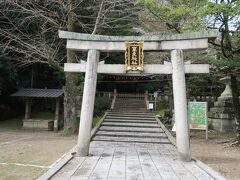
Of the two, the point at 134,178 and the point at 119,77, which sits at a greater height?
the point at 119,77

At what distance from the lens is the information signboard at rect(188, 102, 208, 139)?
52.0 ft

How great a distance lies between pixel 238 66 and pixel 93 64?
19.9ft

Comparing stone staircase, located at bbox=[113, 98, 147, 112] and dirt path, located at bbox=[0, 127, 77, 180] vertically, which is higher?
stone staircase, located at bbox=[113, 98, 147, 112]

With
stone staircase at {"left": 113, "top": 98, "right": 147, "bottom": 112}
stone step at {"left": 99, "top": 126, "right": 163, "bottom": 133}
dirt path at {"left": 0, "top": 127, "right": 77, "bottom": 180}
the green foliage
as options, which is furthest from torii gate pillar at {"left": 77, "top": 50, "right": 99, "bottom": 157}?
stone staircase at {"left": 113, "top": 98, "right": 147, "bottom": 112}

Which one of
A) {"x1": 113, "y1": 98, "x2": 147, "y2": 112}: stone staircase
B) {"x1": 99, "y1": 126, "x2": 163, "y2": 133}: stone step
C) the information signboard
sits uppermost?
{"x1": 113, "y1": 98, "x2": 147, "y2": 112}: stone staircase

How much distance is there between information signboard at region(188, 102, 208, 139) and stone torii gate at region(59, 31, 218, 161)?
6.15 m

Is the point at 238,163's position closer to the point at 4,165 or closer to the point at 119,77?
the point at 4,165

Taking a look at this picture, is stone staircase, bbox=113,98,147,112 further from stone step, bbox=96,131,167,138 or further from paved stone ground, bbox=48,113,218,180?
paved stone ground, bbox=48,113,218,180

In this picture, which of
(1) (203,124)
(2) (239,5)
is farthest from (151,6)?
(1) (203,124)

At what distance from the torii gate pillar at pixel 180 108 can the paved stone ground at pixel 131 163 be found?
0.40 m

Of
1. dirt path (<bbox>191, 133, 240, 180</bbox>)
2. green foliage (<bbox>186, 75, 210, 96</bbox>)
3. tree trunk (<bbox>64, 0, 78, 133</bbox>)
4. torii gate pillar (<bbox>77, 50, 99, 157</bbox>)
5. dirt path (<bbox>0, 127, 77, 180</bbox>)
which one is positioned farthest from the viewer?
green foliage (<bbox>186, 75, 210, 96</bbox>)

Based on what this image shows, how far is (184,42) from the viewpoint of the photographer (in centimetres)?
1002

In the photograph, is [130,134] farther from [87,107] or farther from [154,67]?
[154,67]

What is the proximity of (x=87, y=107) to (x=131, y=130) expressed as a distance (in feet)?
23.6
